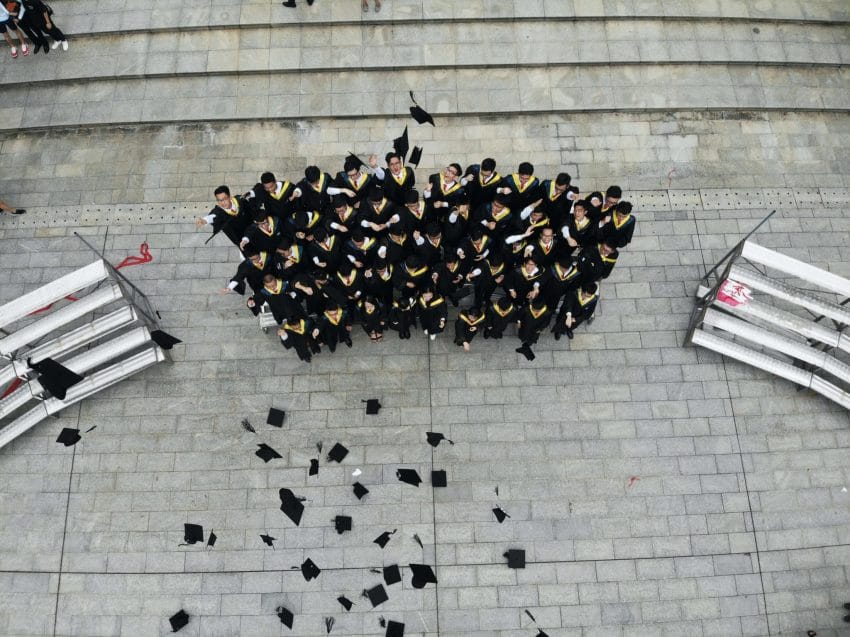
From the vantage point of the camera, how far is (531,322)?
7547 mm

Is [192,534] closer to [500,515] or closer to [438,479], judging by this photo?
[438,479]

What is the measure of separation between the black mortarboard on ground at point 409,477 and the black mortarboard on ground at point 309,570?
4.53 feet

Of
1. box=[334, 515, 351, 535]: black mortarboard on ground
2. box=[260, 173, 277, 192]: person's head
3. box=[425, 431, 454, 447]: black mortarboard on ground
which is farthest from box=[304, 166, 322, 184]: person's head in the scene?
box=[334, 515, 351, 535]: black mortarboard on ground

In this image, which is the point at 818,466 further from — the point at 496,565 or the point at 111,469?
the point at 111,469

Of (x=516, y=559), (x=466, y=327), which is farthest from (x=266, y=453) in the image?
(x=516, y=559)

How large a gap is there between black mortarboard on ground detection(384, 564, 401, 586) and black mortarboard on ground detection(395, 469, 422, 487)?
3.16 feet

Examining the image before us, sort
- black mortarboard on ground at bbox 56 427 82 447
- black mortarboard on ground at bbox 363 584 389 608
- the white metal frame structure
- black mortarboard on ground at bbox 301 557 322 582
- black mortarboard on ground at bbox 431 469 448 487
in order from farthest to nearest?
black mortarboard on ground at bbox 56 427 82 447, black mortarboard on ground at bbox 431 469 448 487, black mortarboard on ground at bbox 301 557 322 582, black mortarboard on ground at bbox 363 584 389 608, the white metal frame structure

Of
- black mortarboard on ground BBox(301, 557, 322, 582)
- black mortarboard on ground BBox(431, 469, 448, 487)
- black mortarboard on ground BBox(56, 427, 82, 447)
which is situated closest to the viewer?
black mortarboard on ground BBox(301, 557, 322, 582)

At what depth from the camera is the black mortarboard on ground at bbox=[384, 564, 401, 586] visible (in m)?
7.18

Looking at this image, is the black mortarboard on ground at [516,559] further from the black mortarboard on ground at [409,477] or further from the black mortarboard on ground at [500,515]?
the black mortarboard on ground at [409,477]

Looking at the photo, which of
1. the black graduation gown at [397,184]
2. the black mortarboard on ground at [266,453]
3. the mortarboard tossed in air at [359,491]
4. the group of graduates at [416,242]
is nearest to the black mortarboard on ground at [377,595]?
the mortarboard tossed in air at [359,491]

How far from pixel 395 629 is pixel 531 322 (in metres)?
3.78

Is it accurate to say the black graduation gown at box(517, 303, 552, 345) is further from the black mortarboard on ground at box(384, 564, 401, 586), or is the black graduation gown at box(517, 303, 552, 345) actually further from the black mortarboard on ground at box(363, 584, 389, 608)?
the black mortarboard on ground at box(363, 584, 389, 608)

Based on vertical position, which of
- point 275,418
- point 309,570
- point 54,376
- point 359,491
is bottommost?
point 309,570
